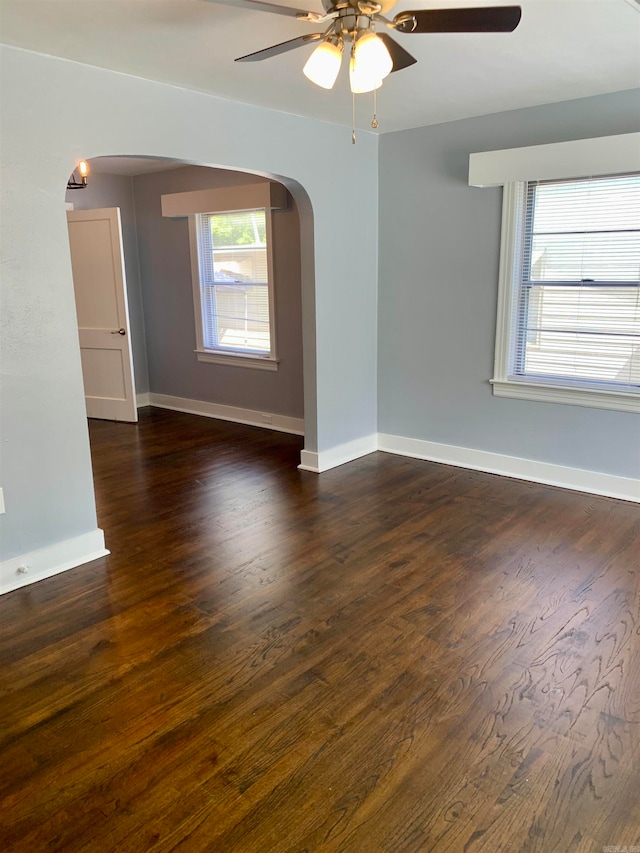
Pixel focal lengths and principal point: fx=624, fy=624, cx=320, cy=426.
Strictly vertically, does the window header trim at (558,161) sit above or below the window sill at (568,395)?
above

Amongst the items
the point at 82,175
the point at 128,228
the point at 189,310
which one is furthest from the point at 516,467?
the point at 128,228

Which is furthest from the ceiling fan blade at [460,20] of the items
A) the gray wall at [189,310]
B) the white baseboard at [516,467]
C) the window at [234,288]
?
the window at [234,288]

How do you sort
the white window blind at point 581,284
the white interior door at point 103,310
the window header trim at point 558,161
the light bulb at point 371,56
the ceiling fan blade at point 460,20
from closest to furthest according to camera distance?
the ceiling fan blade at point 460,20 → the light bulb at point 371,56 → the window header trim at point 558,161 → the white window blind at point 581,284 → the white interior door at point 103,310

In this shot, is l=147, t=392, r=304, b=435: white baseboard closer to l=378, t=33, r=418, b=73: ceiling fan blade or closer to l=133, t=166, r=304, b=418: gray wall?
l=133, t=166, r=304, b=418: gray wall

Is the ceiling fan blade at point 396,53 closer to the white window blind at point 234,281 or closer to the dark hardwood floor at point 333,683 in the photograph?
the dark hardwood floor at point 333,683

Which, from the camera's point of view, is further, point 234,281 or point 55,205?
point 234,281

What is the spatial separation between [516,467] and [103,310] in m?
4.11

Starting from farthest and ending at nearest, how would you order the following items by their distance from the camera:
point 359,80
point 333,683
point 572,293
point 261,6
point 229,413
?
point 229,413, point 572,293, point 333,683, point 359,80, point 261,6

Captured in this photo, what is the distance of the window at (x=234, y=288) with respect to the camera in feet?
19.2

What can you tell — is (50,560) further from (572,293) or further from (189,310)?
(189,310)

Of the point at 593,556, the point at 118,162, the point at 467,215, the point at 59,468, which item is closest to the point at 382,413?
the point at 467,215

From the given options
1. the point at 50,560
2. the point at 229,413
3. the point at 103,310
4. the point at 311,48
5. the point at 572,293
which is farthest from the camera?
the point at 229,413

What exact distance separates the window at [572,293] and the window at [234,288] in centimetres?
232

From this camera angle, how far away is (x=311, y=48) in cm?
275
